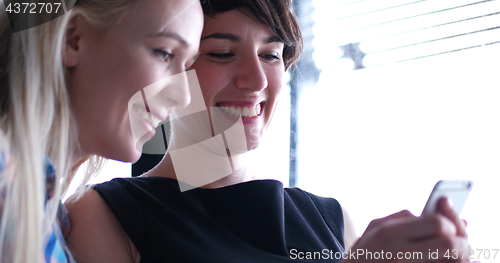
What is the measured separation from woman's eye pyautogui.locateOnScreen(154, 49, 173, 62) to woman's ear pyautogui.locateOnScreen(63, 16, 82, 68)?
0.13 meters

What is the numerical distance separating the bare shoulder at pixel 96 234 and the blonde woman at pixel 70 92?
6 centimetres

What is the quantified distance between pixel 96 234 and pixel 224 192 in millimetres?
309

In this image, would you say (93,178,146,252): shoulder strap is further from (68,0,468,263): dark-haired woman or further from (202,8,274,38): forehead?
(202,8,274,38): forehead

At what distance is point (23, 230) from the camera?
2.02 feet

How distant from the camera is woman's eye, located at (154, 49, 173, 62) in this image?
761 mm

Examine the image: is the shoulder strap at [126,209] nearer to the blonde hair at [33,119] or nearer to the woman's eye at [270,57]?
the blonde hair at [33,119]

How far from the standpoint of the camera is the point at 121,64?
0.73 meters

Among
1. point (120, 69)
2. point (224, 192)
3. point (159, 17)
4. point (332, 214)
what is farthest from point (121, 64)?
point (332, 214)

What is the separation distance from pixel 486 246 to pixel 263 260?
2.54 ft

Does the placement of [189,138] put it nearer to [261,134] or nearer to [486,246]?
[261,134]

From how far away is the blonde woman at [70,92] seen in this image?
2.07 feet

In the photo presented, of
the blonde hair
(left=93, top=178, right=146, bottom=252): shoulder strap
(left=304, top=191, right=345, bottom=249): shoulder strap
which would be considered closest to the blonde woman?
the blonde hair

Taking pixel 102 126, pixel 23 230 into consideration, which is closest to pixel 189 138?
pixel 102 126

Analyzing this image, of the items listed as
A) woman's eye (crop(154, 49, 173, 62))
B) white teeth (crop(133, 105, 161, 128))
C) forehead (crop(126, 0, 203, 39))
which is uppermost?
forehead (crop(126, 0, 203, 39))
